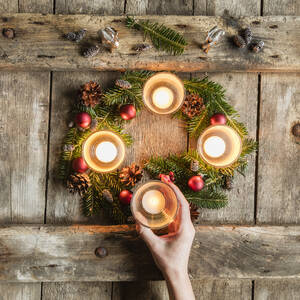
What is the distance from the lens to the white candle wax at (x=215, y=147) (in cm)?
108

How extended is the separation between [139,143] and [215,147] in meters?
0.29

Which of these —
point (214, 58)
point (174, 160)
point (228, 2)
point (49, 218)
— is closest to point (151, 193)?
point (174, 160)

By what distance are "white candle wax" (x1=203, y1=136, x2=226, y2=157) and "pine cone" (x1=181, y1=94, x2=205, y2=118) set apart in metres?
0.11

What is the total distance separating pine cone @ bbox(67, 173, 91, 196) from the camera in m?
1.11

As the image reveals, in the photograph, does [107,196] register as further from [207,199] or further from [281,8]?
[281,8]

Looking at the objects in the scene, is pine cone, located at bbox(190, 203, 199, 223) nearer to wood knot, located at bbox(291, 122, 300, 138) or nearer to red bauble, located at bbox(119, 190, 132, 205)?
red bauble, located at bbox(119, 190, 132, 205)

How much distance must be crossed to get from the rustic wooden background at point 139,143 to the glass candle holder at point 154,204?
21cm

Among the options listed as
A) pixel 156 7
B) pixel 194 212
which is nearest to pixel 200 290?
pixel 194 212

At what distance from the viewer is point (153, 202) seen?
1.02 metres

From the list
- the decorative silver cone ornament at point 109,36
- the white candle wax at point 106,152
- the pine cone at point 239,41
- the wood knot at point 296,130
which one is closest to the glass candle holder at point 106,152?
the white candle wax at point 106,152

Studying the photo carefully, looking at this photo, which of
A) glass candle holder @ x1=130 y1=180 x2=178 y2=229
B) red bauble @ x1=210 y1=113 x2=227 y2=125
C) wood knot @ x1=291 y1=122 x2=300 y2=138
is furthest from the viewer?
wood knot @ x1=291 y1=122 x2=300 y2=138

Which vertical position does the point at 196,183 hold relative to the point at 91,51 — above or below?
below

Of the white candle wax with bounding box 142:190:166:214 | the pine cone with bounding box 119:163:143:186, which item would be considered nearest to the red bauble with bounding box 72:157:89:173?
the pine cone with bounding box 119:163:143:186

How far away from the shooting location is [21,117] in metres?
1.17
